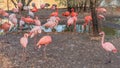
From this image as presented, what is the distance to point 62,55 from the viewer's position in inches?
324

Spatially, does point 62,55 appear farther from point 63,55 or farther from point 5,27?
point 5,27

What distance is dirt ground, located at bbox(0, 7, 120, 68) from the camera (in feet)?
24.9

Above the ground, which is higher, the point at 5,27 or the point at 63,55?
the point at 5,27

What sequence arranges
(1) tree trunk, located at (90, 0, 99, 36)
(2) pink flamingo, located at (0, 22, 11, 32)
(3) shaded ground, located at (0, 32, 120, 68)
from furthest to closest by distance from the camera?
(2) pink flamingo, located at (0, 22, 11, 32), (1) tree trunk, located at (90, 0, 99, 36), (3) shaded ground, located at (0, 32, 120, 68)

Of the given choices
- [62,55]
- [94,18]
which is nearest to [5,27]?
[94,18]

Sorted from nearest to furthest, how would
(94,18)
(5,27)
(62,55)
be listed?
(62,55), (94,18), (5,27)

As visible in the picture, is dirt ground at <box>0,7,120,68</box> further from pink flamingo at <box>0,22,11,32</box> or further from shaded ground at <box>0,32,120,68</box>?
pink flamingo at <box>0,22,11,32</box>

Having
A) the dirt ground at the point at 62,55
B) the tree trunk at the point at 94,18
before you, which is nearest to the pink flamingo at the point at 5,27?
the dirt ground at the point at 62,55

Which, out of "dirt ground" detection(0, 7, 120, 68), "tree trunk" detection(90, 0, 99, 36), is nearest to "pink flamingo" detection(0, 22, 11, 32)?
"dirt ground" detection(0, 7, 120, 68)

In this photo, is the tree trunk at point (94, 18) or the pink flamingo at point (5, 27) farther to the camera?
the pink flamingo at point (5, 27)

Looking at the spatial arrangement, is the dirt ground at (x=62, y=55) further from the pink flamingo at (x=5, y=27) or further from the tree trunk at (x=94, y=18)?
the pink flamingo at (x=5, y=27)

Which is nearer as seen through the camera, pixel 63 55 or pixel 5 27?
pixel 63 55

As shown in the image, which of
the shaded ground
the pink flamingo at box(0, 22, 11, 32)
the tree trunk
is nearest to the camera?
the shaded ground

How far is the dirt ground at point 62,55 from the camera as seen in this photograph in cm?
759
